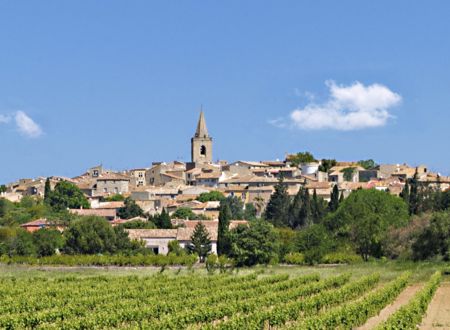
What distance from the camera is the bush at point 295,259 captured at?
65.9m

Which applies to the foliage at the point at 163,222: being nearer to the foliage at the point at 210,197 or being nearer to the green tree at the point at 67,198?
the green tree at the point at 67,198

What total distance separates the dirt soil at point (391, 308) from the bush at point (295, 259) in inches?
887

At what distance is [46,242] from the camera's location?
241 feet

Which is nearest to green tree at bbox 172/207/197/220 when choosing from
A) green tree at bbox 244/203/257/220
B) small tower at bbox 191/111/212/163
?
green tree at bbox 244/203/257/220

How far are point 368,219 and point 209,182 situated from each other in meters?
67.5

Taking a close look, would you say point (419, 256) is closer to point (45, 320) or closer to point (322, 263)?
point (322, 263)

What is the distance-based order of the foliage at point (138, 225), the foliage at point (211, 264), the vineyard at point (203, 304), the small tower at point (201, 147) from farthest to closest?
the small tower at point (201, 147)
the foliage at point (138, 225)
the foliage at point (211, 264)
the vineyard at point (203, 304)

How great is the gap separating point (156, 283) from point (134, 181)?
109 meters

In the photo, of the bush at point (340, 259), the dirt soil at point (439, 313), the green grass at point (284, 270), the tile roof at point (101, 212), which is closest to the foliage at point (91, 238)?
→ the green grass at point (284, 270)

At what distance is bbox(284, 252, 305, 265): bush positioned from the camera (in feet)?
216

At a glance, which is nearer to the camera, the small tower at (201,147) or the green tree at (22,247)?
the green tree at (22,247)

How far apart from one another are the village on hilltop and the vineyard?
48044 millimetres

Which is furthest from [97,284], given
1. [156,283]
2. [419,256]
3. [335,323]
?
[419,256]

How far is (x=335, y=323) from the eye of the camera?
27.2m
